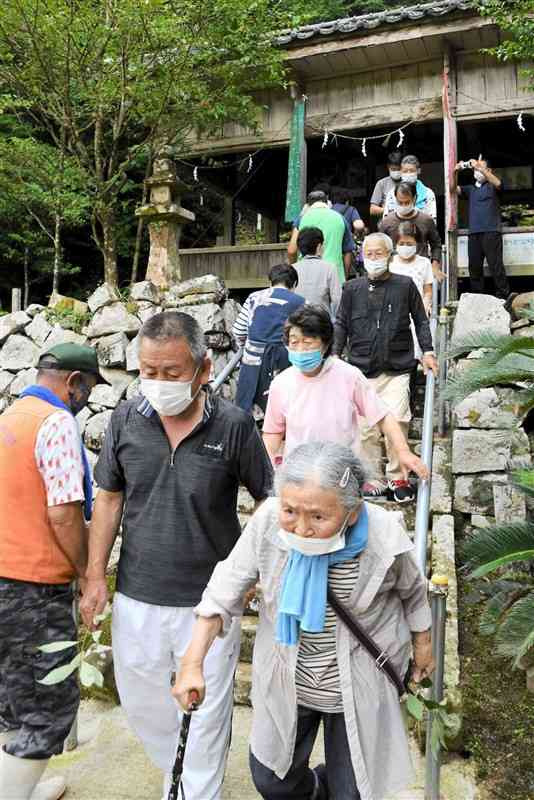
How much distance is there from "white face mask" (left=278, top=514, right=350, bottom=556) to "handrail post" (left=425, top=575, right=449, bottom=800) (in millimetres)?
825

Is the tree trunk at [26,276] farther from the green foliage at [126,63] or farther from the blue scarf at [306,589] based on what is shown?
the blue scarf at [306,589]

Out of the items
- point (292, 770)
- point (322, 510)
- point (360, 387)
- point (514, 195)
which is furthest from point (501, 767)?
point (514, 195)

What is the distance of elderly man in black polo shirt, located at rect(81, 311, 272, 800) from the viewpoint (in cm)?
245

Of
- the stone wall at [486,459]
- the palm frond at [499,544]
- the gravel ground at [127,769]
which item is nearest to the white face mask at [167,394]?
the gravel ground at [127,769]

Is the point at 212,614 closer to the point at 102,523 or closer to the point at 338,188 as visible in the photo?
the point at 102,523

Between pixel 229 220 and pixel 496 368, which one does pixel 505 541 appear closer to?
pixel 496 368

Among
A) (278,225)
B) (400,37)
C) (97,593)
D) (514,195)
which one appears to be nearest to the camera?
(97,593)

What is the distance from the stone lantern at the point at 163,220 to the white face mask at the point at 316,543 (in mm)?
6858

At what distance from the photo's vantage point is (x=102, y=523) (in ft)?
8.50

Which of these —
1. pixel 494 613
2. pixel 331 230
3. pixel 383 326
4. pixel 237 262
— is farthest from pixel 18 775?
pixel 237 262

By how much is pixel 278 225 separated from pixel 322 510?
13632mm

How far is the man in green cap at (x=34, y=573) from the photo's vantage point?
250 cm

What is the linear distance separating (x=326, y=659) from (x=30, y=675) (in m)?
1.21

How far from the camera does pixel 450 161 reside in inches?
363
